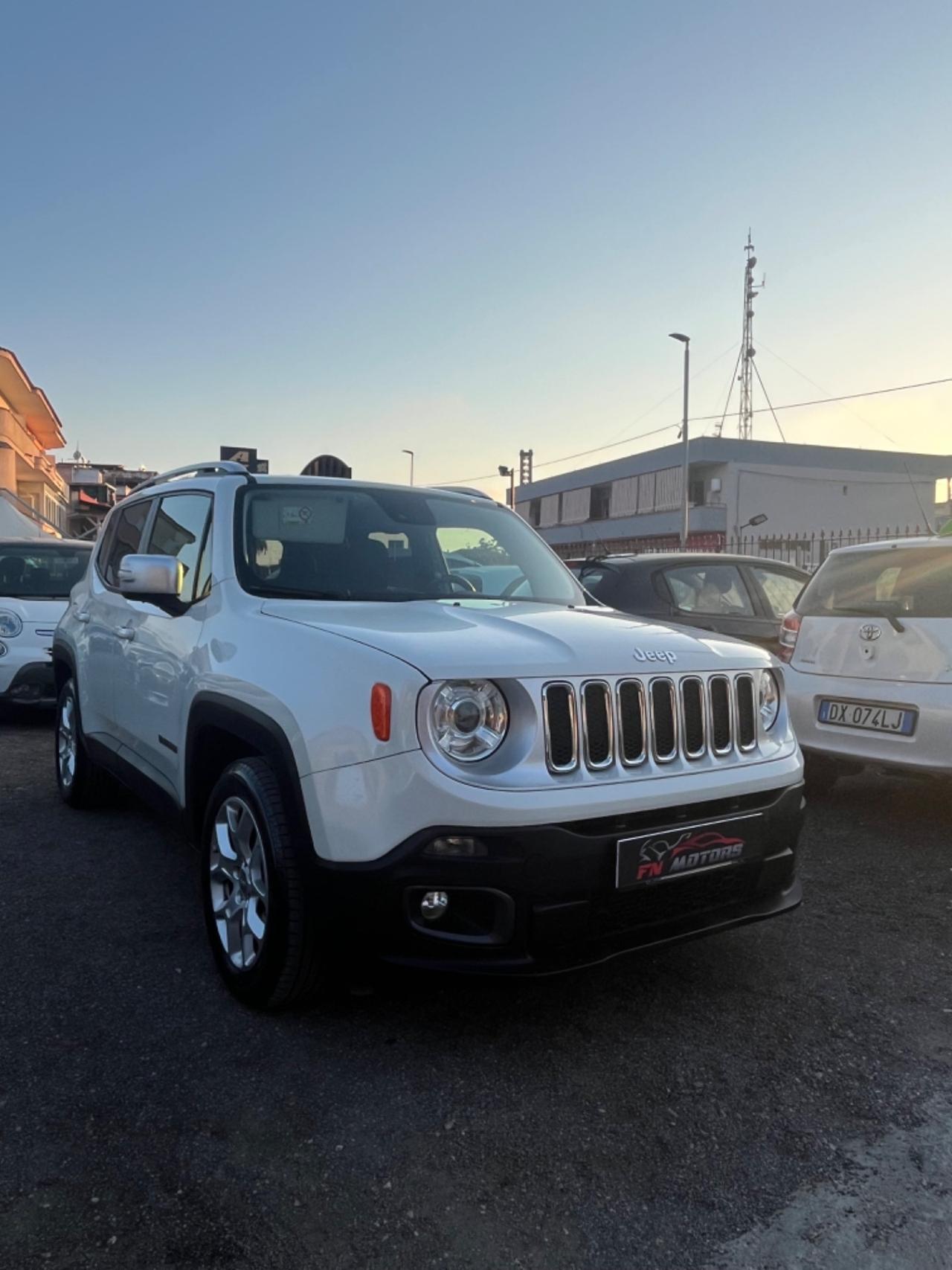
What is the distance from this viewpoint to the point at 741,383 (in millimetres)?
44312

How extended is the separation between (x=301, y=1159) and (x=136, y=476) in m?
66.8

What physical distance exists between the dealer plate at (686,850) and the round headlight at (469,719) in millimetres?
463

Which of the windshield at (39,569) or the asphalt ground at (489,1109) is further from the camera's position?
the windshield at (39,569)

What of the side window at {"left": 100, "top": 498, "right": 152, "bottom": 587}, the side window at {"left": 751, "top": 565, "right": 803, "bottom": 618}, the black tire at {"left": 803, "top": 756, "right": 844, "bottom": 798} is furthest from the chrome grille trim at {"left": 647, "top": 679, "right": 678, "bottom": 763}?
the side window at {"left": 751, "top": 565, "right": 803, "bottom": 618}

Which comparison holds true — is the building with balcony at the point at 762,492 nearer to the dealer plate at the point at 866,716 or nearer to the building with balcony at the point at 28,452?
the building with balcony at the point at 28,452

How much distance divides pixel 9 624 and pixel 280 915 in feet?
20.8

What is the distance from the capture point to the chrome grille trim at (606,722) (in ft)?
8.92

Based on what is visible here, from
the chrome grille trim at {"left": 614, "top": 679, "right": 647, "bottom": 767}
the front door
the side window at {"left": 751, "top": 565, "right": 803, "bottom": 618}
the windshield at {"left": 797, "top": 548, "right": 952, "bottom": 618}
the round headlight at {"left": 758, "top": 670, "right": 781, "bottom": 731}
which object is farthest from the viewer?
the side window at {"left": 751, "top": 565, "right": 803, "bottom": 618}

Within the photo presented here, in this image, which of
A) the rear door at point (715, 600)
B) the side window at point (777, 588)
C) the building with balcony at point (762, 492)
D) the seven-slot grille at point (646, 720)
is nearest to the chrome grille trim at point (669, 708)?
the seven-slot grille at point (646, 720)

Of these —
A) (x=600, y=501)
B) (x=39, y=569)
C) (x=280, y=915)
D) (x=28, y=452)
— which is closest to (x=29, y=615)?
(x=39, y=569)

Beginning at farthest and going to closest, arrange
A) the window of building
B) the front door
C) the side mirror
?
the window of building → the front door → the side mirror

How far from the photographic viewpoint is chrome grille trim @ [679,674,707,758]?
2932 mm

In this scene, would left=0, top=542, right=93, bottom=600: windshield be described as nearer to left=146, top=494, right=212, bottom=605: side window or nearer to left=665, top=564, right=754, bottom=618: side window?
left=146, top=494, right=212, bottom=605: side window

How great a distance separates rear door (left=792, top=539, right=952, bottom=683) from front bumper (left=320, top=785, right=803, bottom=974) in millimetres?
2818
